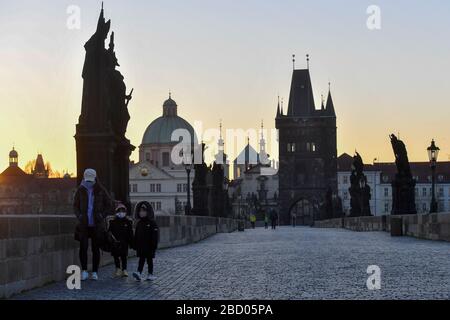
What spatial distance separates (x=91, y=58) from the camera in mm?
18734

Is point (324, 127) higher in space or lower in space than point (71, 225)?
higher

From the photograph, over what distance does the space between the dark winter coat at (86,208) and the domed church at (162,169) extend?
137546 millimetres

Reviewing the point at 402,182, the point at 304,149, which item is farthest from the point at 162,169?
the point at 402,182

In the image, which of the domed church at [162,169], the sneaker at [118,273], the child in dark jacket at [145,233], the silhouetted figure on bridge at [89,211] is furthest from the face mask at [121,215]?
the domed church at [162,169]

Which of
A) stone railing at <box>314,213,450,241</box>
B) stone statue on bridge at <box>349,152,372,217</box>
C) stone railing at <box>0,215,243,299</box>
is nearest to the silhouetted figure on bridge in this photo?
stone railing at <box>0,215,243,299</box>

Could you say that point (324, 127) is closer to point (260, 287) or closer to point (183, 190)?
point (183, 190)

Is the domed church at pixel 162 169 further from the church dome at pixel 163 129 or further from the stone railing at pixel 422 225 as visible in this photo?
the stone railing at pixel 422 225

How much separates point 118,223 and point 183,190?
151553mm

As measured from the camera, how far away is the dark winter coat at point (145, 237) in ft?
43.8

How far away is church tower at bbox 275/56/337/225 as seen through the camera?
163500mm

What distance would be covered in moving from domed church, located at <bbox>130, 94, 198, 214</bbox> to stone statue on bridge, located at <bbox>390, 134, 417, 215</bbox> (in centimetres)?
11562

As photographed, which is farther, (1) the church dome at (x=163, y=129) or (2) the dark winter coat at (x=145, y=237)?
(1) the church dome at (x=163, y=129)

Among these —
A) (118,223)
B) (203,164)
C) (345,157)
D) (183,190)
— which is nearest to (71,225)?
(118,223)

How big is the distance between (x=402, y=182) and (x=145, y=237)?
2244 centimetres
